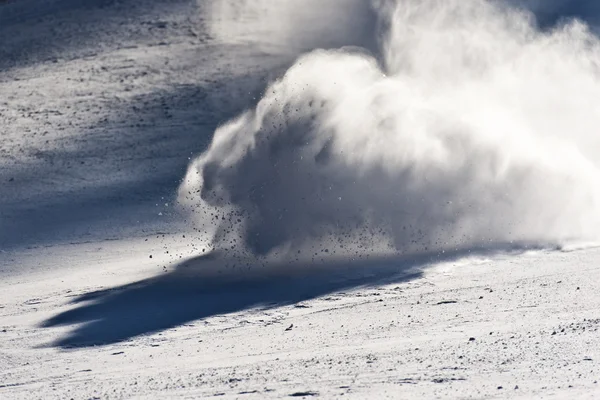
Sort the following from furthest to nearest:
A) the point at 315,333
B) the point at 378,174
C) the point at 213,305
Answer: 1. the point at 378,174
2. the point at 213,305
3. the point at 315,333

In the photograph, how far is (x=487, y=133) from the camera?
49.2 ft

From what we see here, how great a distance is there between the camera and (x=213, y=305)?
11102 millimetres

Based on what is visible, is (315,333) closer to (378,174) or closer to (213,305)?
(213,305)

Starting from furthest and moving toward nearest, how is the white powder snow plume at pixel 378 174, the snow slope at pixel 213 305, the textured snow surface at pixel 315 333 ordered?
1. the white powder snow plume at pixel 378 174
2. the snow slope at pixel 213 305
3. the textured snow surface at pixel 315 333

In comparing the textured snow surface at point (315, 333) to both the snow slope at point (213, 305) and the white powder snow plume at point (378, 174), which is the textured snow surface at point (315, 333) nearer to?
the snow slope at point (213, 305)

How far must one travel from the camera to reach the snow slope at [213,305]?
8.12 m

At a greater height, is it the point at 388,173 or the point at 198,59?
the point at 198,59

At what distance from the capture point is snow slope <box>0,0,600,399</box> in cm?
812

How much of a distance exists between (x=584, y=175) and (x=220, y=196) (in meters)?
4.98

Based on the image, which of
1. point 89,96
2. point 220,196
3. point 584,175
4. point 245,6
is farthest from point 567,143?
point 245,6

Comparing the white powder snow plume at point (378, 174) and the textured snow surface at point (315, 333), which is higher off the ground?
the white powder snow plume at point (378, 174)

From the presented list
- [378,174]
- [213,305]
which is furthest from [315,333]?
[378,174]

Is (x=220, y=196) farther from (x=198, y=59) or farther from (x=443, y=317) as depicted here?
(x=198, y=59)

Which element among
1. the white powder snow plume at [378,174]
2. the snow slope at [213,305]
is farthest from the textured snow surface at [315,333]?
the white powder snow plume at [378,174]
